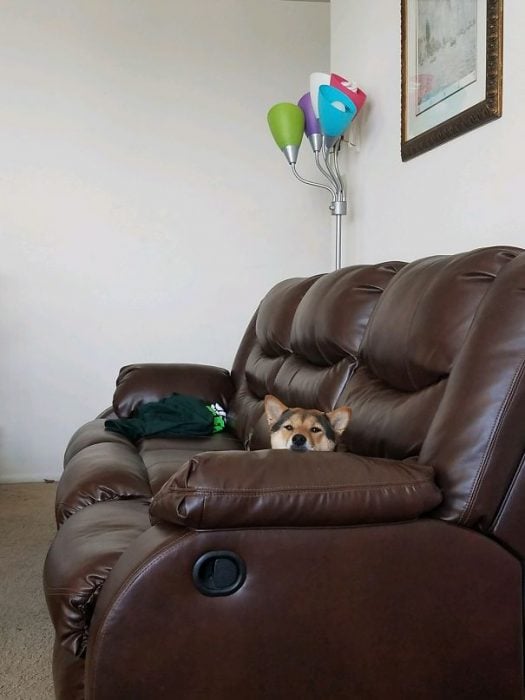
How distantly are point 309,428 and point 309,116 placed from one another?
69.6 inches

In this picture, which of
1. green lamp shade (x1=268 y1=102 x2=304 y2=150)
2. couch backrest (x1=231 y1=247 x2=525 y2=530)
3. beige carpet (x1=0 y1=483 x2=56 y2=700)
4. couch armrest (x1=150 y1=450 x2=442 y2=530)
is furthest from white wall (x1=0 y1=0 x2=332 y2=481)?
couch armrest (x1=150 y1=450 x2=442 y2=530)

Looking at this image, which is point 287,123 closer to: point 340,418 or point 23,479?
point 340,418

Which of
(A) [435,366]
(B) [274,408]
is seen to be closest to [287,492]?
(A) [435,366]

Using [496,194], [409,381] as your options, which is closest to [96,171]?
[496,194]

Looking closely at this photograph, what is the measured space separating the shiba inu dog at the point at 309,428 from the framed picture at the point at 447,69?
0.90 meters

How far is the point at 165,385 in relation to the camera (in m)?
3.21

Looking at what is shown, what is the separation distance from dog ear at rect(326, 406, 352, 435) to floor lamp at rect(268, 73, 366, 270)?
1551 millimetres

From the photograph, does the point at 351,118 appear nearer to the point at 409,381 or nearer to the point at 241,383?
the point at 241,383

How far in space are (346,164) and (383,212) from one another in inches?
23.7

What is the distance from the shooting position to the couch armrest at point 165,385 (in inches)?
124

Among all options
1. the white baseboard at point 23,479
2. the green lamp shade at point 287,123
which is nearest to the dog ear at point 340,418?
the green lamp shade at point 287,123

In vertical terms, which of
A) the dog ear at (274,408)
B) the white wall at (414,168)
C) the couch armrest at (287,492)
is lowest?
the dog ear at (274,408)

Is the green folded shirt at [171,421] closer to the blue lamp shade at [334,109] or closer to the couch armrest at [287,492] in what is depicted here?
the blue lamp shade at [334,109]

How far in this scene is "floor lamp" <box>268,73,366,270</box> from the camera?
2.89 m
